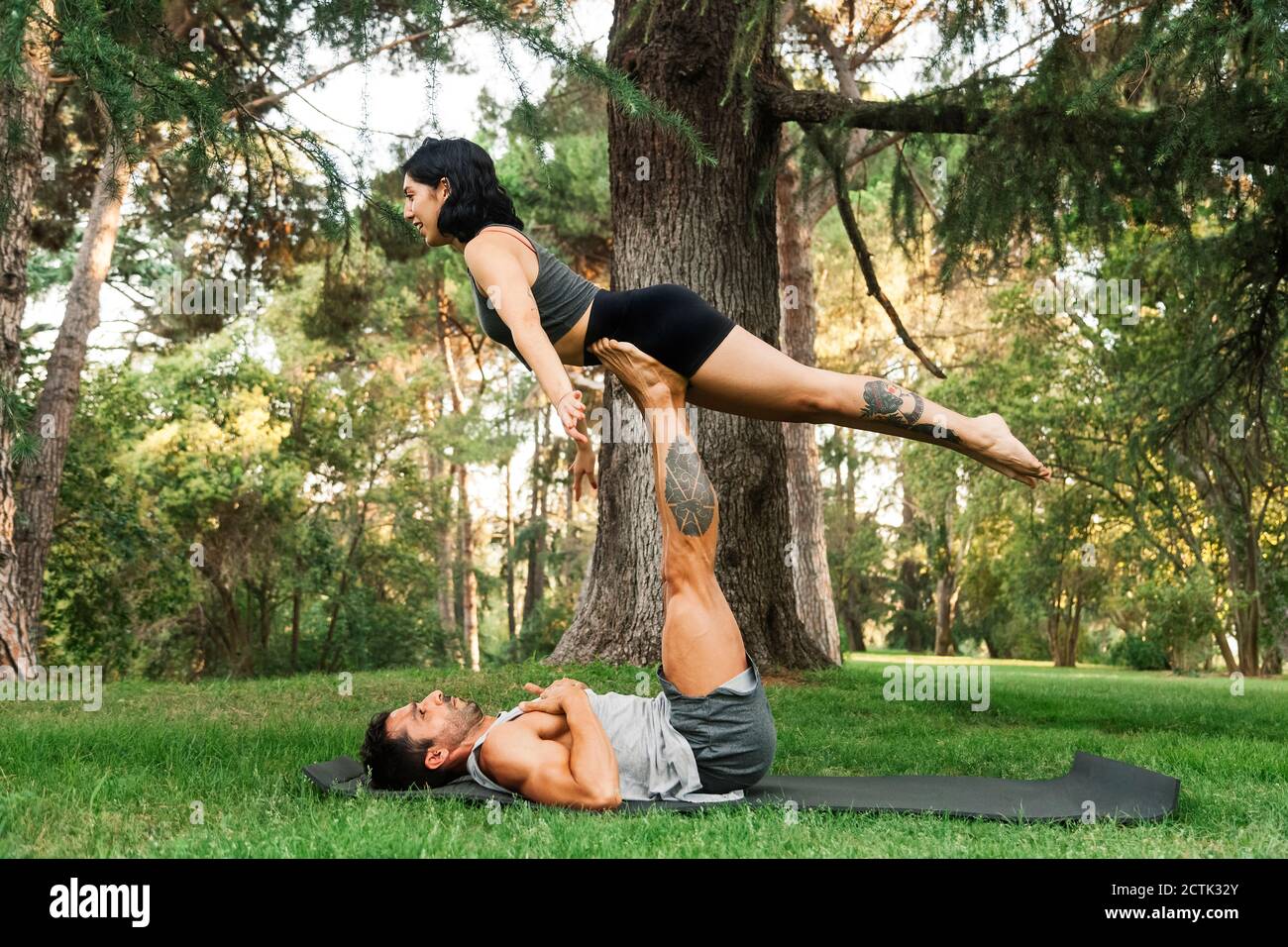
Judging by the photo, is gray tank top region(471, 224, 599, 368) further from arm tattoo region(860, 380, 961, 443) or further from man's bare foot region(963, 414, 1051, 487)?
man's bare foot region(963, 414, 1051, 487)

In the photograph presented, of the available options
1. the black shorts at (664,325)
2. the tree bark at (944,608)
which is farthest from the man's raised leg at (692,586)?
the tree bark at (944,608)

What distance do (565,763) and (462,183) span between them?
2.08m

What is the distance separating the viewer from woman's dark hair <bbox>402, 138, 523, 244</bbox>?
12.6 feet

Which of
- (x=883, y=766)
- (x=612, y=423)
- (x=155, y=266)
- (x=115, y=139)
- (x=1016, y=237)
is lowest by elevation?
(x=883, y=766)

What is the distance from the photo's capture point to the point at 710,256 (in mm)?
7293

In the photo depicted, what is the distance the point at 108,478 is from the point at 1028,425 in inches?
551

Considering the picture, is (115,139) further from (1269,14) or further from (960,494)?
(960,494)

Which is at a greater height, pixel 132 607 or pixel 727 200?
pixel 727 200

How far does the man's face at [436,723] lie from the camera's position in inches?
142

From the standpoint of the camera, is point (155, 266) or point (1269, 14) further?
point (155, 266)

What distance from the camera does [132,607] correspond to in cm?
1368
